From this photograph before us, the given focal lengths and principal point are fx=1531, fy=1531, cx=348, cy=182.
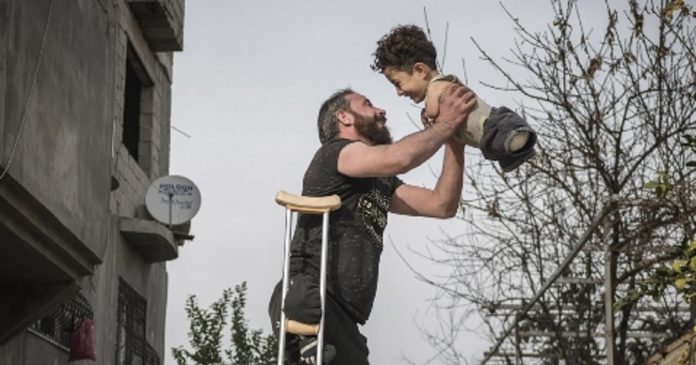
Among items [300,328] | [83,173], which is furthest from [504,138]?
[83,173]

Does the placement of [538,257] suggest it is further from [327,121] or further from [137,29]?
[327,121]

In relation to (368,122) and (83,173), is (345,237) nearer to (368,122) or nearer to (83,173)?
(368,122)

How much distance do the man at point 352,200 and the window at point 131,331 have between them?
12.5 metres

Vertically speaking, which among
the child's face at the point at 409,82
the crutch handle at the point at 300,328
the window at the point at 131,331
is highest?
the window at the point at 131,331

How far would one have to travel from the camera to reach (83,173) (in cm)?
1276

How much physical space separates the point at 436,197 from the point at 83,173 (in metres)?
7.12

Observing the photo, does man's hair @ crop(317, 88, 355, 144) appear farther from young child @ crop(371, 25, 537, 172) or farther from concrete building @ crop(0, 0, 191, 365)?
concrete building @ crop(0, 0, 191, 365)

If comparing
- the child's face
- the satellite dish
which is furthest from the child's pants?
the satellite dish

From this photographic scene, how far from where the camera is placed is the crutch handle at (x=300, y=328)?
5.45 metres

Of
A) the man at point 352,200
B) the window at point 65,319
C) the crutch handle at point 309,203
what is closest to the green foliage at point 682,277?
the man at point 352,200

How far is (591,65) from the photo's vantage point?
52.7 ft

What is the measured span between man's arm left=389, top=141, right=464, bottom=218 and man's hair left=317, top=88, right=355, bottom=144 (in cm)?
40

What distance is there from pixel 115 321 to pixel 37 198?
695 cm

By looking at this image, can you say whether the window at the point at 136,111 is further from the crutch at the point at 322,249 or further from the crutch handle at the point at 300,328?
the crutch handle at the point at 300,328
